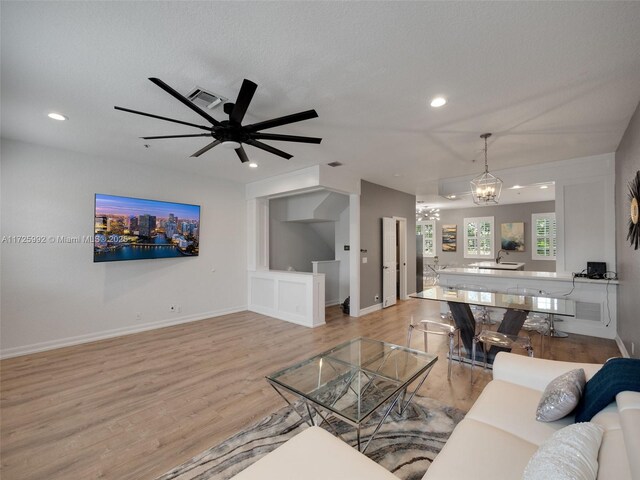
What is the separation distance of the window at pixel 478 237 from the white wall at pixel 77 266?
9.02m

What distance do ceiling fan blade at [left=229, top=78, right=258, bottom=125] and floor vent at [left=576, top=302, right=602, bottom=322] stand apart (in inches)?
214

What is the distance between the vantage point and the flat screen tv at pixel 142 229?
4148 mm

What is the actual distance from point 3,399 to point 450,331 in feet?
14.5

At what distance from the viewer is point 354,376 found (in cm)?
222

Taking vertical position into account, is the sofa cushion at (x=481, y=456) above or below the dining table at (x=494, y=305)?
below

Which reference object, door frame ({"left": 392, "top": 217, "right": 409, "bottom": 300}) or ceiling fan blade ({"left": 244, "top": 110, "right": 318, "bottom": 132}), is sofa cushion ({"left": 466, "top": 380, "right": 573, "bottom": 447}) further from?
door frame ({"left": 392, "top": 217, "right": 409, "bottom": 300})

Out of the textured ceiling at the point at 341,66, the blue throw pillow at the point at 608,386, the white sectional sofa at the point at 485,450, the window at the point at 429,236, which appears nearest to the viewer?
the white sectional sofa at the point at 485,450

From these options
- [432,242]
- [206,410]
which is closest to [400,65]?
[206,410]

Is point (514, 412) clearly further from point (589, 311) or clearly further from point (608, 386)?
point (589, 311)

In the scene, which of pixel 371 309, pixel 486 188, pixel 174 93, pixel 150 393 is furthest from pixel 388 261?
→ pixel 174 93

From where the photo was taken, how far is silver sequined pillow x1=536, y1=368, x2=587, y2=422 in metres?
1.40

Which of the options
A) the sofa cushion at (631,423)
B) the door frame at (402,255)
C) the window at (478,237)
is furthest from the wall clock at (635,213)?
the window at (478,237)

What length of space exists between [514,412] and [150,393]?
2.99 m

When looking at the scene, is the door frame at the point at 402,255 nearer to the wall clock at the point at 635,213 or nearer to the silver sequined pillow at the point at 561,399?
the wall clock at the point at 635,213
